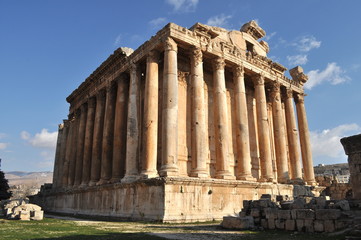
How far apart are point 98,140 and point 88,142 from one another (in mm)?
2219

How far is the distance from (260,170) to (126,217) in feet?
35.4

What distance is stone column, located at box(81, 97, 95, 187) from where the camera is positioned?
23938 mm

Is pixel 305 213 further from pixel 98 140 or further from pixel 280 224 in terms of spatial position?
pixel 98 140

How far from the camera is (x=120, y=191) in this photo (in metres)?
16.9

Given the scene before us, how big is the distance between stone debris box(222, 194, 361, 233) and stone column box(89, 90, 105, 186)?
13.8 meters

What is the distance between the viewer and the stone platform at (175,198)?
13.5 m

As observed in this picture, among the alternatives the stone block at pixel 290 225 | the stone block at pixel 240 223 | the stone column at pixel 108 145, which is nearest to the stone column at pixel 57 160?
the stone column at pixel 108 145

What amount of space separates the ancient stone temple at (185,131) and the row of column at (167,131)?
68 mm

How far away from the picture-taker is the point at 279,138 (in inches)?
886

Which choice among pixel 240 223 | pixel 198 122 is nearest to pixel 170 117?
pixel 198 122

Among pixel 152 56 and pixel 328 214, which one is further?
pixel 152 56

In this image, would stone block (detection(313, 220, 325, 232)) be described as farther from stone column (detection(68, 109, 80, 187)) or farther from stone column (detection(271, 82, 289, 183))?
stone column (detection(68, 109, 80, 187))

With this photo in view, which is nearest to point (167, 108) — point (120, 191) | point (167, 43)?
point (167, 43)

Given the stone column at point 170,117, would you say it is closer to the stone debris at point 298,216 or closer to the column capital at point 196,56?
the column capital at point 196,56
